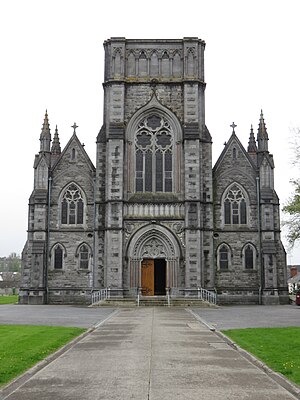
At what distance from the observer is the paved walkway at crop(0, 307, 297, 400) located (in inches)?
385

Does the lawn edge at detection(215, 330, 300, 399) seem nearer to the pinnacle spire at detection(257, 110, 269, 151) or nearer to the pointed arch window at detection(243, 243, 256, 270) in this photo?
the pointed arch window at detection(243, 243, 256, 270)

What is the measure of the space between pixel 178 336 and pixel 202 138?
2633 cm

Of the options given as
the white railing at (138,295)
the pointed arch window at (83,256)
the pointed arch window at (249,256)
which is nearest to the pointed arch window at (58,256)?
the pointed arch window at (83,256)

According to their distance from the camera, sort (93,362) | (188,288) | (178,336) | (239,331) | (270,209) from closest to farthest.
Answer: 1. (93,362)
2. (178,336)
3. (239,331)
4. (188,288)
5. (270,209)

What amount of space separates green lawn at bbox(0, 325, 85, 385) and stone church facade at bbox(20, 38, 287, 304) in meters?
20.8

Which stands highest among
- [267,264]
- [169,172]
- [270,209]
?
[169,172]

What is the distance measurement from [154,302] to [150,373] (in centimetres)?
2782

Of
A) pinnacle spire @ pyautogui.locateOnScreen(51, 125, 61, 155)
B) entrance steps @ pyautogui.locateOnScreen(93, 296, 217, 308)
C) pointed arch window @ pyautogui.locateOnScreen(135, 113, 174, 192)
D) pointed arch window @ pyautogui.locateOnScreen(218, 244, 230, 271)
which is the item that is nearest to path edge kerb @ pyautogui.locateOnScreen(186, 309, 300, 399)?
entrance steps @ pyautogui.locateOnScreen(93, 296, 217, 308)

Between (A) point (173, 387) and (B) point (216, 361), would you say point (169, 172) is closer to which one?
(B) point (216, 361)

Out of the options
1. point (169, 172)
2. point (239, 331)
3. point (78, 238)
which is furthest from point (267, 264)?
point (239, 331)

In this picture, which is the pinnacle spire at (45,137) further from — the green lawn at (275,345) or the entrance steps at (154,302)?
the green lawn at (275,345)

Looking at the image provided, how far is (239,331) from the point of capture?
2016 centimetres

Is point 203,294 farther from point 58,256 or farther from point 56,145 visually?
point 56,145

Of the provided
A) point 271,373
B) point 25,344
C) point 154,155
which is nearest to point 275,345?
point 271,373
